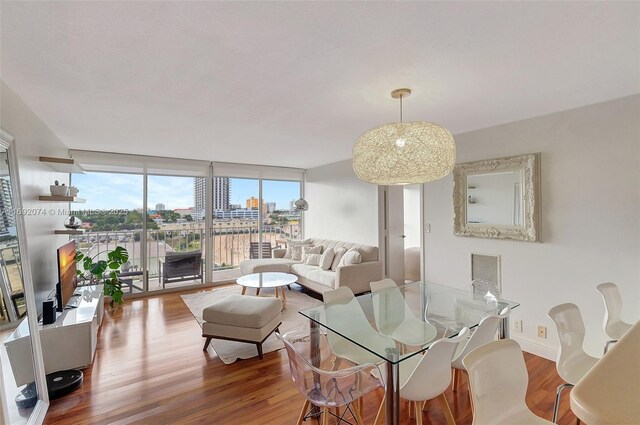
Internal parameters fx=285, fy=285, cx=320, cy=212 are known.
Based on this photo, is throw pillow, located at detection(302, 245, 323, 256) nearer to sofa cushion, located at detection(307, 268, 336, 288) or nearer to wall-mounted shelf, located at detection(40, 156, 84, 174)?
sofa cushion, located at detection(307, 268, 336, 288)

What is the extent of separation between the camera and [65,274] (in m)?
2.85

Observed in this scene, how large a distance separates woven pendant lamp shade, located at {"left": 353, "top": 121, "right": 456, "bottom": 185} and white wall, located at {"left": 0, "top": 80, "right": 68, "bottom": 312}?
247 cm

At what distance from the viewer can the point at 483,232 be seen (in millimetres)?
3139

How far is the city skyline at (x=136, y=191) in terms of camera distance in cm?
449

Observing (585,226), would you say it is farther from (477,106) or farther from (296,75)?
(296,75)

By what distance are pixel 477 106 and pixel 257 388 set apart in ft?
9.85

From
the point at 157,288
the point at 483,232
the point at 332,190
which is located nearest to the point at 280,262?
the point at 332,190

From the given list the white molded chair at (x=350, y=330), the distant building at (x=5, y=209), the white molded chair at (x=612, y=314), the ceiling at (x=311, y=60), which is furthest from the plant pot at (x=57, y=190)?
the white molded chair at (x=612, y=314)

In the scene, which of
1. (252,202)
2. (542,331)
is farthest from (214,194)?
(542,331)

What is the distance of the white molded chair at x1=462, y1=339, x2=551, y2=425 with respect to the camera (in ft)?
3.39

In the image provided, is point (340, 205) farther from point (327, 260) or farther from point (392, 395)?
point (392, 395)

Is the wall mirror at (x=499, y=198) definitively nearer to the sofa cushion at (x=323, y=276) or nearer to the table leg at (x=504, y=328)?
the table leg at (x=504, y=328)

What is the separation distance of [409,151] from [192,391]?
8.04 ft

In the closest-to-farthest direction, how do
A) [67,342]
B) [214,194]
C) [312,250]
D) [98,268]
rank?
[67,342] → [98,268] → [312,250] → [214,194]
